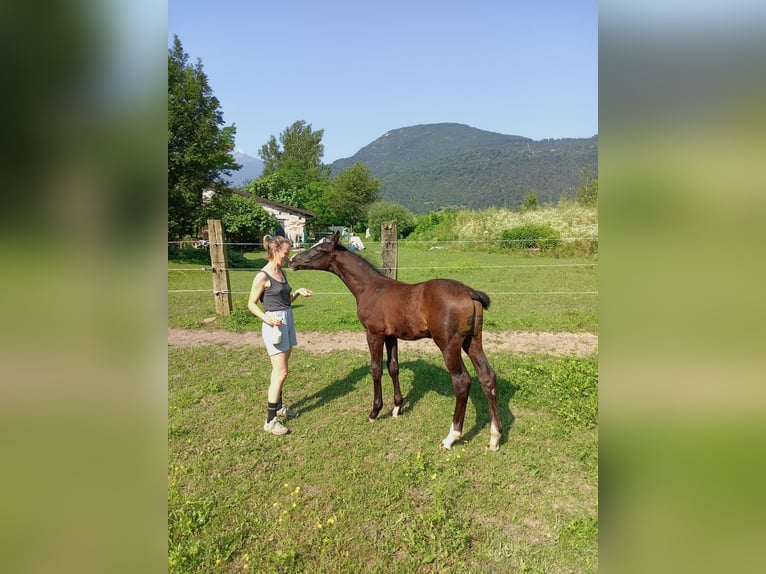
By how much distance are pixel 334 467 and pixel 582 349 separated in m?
4.80

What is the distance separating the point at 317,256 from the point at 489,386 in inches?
94.6

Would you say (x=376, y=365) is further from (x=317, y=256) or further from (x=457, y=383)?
(x=317, y=256)

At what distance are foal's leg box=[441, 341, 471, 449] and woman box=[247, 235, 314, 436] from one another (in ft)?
5.43

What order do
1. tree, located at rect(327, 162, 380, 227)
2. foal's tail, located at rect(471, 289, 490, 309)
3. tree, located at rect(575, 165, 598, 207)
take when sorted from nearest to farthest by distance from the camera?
tree, located at rect(575, 165, 598, 207)
foal's tail, located at rect(471, 289, 490, 309)
tree, located at rect(327, 162, 380, 227)

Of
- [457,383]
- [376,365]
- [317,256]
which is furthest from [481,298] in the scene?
[317,256]

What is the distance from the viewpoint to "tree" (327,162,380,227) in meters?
61.3

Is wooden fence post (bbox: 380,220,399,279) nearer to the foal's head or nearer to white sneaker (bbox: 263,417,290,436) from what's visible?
the foal's head

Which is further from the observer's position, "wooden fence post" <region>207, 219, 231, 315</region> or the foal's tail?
"wooden fence post" <region>207, 219, 231, 315</region>

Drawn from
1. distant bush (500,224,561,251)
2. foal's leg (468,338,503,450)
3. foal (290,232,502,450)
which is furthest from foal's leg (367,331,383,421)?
distant bush (500,224,561,251)

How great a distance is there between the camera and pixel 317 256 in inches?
187
